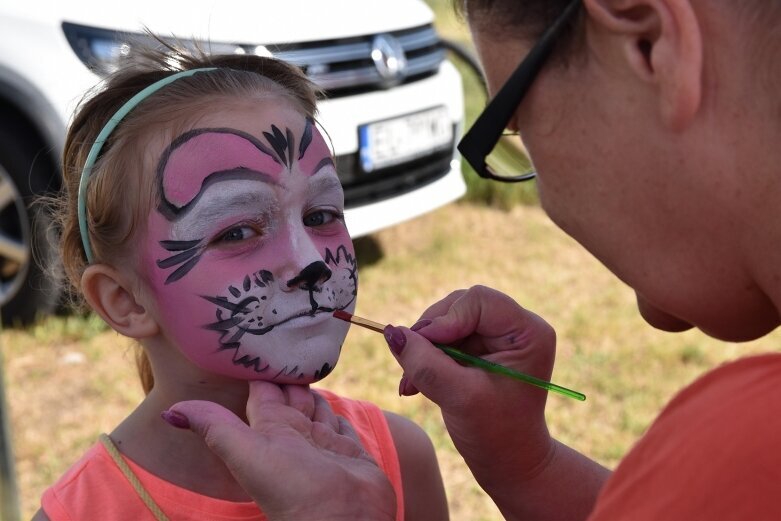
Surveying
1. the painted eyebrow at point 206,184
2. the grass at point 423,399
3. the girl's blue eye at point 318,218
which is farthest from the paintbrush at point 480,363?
the grass at point 423,399

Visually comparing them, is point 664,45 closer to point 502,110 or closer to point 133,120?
point 502,110

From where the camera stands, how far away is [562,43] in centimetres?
118

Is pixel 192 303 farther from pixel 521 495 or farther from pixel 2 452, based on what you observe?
pixel 2 452

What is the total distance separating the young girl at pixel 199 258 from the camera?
166 cm

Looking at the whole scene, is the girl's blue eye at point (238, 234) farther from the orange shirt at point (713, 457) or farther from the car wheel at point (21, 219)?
the car wheel at point (21, 219)

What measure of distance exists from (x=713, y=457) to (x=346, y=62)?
405cm

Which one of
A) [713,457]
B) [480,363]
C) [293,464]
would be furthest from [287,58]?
[713,457]

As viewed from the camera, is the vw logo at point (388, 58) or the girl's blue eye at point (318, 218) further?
the vw logo at point (388, 58)

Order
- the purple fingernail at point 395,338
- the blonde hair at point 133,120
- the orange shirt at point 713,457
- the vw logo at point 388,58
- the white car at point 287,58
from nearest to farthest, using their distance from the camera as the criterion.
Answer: the orange shirt at point 713,457
the purple fingernail at point 395,338
the blonde hair at point 133,120
the white car at point 287,58
the vw logo at point 388,58

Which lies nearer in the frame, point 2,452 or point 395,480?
point 395,480

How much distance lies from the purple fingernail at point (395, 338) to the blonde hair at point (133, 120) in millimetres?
464

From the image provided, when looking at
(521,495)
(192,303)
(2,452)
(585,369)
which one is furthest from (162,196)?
(585,369)

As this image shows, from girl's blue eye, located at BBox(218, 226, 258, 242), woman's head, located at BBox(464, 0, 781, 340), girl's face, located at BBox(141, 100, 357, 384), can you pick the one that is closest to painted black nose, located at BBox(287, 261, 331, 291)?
girl's face, located at BBox(141, 100, 357, 384)

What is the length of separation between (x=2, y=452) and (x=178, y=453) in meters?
1.12
